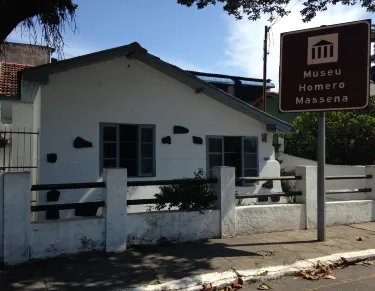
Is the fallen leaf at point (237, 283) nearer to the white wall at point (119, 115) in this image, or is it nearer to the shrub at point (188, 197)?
the shrub at point (188, 197)

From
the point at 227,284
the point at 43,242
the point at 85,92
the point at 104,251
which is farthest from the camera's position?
the point at 85,92

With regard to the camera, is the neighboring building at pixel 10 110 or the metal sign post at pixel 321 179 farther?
the neighboring building at pixel 10 110

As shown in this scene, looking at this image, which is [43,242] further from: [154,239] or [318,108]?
[318,108]

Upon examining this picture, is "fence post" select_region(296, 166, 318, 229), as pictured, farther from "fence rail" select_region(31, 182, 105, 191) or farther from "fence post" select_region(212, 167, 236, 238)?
"fence rail" select_region(31, 182, 105, 191)

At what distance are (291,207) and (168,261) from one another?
3250mm

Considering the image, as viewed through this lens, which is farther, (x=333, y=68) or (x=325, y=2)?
(x=325, y=2)

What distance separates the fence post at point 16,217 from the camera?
5594 millimetres

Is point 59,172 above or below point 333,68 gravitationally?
below

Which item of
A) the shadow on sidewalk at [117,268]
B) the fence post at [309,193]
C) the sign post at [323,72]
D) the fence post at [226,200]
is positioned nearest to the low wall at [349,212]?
the fence post at [309,193]

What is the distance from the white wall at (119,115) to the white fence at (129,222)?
258 cm

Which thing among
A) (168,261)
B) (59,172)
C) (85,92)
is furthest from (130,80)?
(168,261)

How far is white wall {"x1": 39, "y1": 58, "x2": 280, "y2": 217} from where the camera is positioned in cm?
855

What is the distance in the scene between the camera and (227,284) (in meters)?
5.11

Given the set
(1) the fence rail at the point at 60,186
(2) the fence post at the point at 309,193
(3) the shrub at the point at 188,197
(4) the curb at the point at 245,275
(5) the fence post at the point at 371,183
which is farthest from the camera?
(5) the fence post at the point at 371,183
